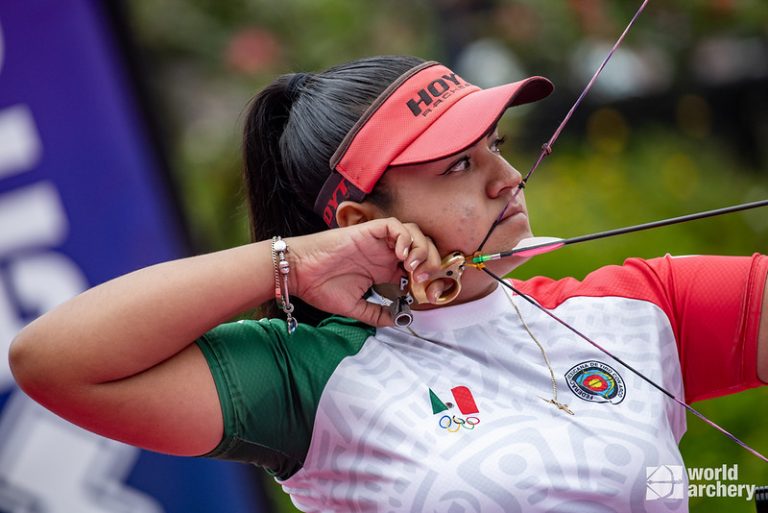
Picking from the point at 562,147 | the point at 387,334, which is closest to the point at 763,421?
the point at 562,147

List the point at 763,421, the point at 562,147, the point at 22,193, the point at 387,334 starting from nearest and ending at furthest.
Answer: the point at 387,334
the point at 22,193
the point at 763,421
the point at 562,147

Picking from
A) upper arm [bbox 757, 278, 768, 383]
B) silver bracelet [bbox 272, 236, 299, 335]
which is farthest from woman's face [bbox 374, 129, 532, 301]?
upper arm [bbox 757, 278, 768, 383]

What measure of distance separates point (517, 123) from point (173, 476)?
2783mm

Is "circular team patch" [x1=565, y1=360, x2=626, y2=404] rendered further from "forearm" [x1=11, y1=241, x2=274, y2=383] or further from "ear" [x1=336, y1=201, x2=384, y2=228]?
"forearm" [x1=11, y1=241, x2=274, y2=383]

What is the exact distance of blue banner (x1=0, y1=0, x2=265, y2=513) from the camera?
2.45m

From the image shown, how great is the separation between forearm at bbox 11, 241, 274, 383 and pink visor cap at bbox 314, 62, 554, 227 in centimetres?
21

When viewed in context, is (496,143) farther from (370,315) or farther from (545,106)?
(545,106)

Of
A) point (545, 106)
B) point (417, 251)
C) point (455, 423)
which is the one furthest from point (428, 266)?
point (545, 106)

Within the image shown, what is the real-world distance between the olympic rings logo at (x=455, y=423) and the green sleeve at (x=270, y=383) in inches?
7.9

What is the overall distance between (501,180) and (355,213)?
0.84 ft

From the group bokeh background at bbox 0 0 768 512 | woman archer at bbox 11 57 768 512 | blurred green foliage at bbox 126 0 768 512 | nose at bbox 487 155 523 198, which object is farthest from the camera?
bokeh background at bbox 0 0 768 512

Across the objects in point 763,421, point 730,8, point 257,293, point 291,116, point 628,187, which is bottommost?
point 763,421

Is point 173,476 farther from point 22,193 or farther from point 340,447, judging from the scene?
point 340,447

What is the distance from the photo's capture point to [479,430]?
153cm
